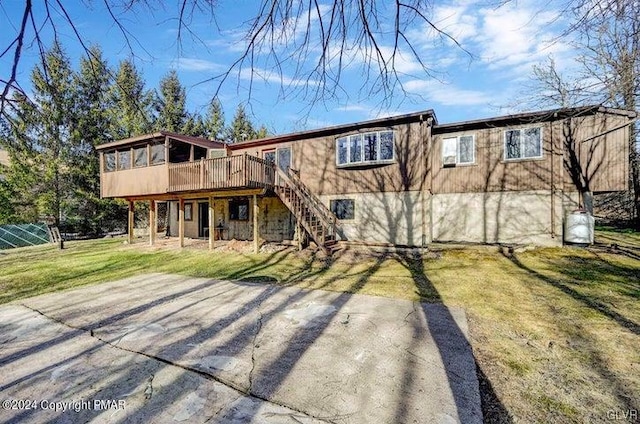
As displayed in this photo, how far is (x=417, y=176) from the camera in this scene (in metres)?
11.7

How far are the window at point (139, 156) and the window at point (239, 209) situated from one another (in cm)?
448

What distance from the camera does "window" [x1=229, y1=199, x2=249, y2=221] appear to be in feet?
52.5

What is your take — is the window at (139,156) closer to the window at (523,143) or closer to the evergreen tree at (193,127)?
the evergreen tree at (193,127)

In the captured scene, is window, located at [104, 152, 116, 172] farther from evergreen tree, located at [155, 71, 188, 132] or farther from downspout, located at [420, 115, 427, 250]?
downspout, located at [420, 115, 427, 250]

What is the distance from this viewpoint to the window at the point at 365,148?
1231 cm

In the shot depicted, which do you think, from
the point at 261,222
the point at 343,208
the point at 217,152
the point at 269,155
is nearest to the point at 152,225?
the point at 217,152

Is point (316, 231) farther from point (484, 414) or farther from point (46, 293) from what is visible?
point (484, 414)

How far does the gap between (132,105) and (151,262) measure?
9814mm

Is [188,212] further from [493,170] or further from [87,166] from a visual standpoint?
[493,170]

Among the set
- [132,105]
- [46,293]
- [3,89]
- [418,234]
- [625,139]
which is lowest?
[46,293]

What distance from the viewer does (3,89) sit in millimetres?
1858

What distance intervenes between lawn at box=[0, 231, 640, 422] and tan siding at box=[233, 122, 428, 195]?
2.89 metres

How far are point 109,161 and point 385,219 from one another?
14348mm

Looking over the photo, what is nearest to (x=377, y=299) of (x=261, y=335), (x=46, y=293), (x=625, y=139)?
(x=261, y=335)
